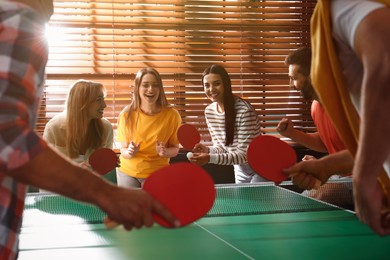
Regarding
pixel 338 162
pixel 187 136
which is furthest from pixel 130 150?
pixel 338 162

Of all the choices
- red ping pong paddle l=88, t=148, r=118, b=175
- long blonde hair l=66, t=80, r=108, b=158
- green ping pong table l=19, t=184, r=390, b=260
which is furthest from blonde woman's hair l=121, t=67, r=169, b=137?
green ping pong table l=19, t=184, r=390, b=260

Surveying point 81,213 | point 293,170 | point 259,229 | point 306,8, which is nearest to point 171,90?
point 306,8

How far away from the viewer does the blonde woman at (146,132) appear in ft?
14.4

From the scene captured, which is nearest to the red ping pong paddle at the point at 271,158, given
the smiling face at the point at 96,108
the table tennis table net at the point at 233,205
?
the table tennis table net at the point at 233,205

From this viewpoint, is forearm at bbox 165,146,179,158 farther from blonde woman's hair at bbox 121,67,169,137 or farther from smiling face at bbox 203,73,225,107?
smiling face at bbox 203,73,225,107

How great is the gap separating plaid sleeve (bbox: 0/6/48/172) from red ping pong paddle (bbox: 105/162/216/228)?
26 cm

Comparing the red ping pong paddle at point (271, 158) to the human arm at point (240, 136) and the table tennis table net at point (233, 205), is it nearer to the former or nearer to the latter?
the table tennis table net at point (233, 205)

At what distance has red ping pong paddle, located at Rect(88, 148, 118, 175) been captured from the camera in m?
3.02

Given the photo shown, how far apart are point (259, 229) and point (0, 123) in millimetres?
1577

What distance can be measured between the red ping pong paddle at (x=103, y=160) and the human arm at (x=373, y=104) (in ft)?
6.62

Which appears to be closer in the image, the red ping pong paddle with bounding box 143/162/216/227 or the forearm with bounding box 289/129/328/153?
the red ping pong paddle with bounding box 143/162/216/227

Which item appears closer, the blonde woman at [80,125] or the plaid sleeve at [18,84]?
the plaid sleeve at [18,84]

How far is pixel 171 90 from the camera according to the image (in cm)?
A: 545

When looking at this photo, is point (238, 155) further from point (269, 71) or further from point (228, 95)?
point (269, 71)
